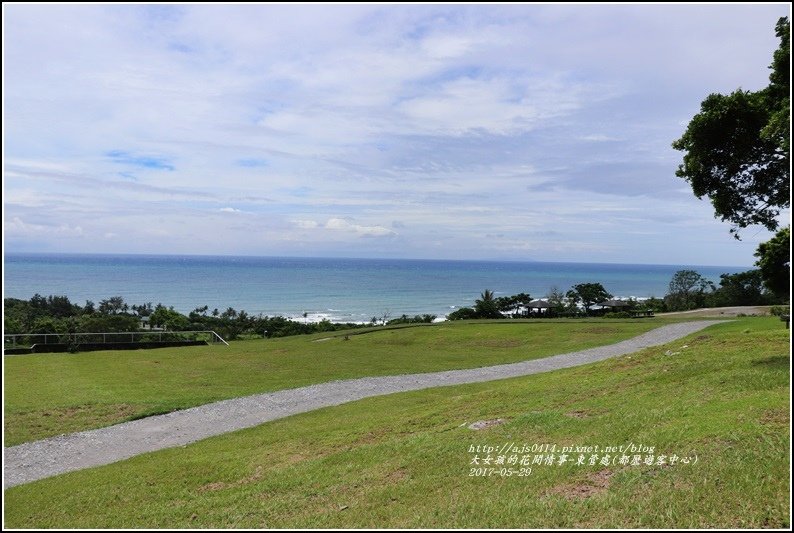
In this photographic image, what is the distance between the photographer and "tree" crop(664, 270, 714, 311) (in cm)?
5664

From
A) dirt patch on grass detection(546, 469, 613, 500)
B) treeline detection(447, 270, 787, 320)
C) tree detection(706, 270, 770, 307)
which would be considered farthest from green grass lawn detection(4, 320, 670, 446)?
tree detection(706, 270, 770, 307)

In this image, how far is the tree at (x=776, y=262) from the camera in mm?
9547

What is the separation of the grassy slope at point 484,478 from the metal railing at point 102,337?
22.2 m

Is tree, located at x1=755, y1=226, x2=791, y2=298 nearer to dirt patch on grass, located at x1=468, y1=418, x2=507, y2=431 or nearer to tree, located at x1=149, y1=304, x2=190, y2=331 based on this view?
dirt patch on grass, located at x1=468, y1=418, x2=507, y2=431

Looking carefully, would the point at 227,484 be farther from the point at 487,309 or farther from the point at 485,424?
the point at 487,309

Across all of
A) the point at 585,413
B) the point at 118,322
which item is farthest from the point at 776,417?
the point at 118,322

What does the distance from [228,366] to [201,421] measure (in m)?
9.63

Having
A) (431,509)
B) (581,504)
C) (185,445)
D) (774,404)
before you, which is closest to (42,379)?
(185,445)

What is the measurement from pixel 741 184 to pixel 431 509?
431 inches

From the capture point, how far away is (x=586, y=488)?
6.55 m

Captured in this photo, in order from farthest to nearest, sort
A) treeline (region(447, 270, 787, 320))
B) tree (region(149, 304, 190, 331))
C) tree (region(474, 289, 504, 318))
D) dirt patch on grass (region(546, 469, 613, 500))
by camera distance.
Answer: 1. tree (region(474, 289, 504, 318))
2. treeline (region(447, 270, 787, 320))
3. tree (region(149, 304, 190, 331))
4. dirt patch on grass (region(546, 469, 613, 500))

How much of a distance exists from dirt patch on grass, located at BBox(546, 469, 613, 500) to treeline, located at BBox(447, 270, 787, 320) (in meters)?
47.4

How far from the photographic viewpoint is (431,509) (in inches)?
258

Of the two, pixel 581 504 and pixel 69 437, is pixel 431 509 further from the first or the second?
pixel 69 437
